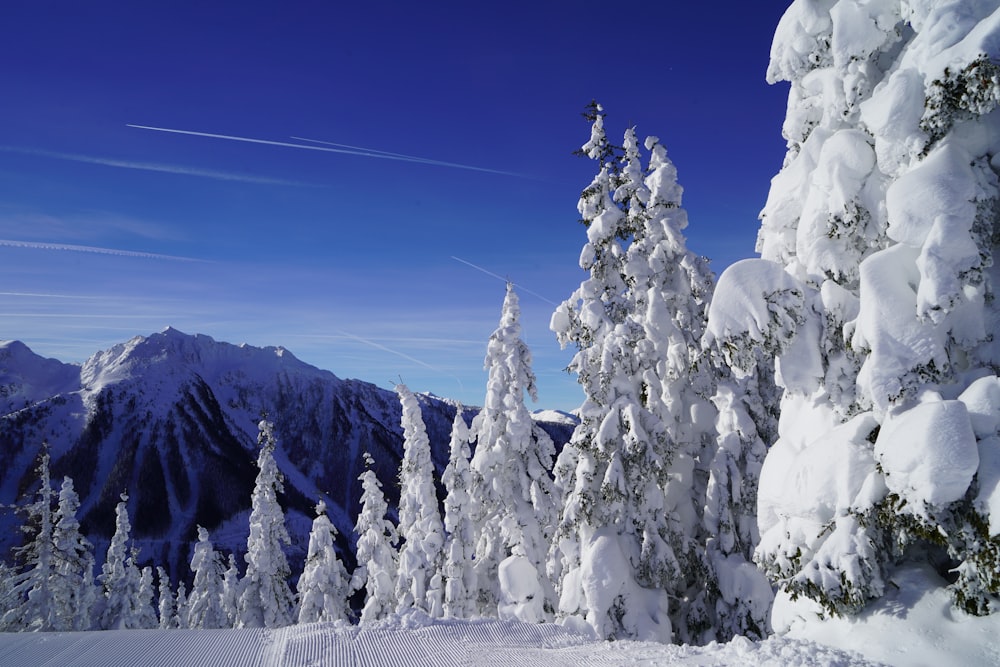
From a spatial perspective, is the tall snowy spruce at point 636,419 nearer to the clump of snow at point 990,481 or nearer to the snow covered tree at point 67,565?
the clump of snow at point 990,481

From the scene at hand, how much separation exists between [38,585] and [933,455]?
3923cm

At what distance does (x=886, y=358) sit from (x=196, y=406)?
215410 millimetres

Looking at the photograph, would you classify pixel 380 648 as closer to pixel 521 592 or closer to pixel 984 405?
pixel 984 405

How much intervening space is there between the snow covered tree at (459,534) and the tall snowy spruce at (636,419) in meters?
5.37

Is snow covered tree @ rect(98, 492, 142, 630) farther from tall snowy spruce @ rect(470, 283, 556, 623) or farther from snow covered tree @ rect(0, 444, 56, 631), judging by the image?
tall snowy spruce @ rect(470, 283, 556, 623)

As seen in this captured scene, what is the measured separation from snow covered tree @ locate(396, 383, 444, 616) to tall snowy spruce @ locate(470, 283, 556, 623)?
1941 mm

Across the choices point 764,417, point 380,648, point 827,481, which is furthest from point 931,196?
point 764,417

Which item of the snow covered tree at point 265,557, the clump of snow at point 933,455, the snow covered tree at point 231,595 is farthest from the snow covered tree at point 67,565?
the clump of snow at point 933,455

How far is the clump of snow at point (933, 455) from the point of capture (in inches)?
224

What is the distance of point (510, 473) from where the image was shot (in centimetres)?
2059

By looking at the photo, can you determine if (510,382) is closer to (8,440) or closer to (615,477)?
(615,477)

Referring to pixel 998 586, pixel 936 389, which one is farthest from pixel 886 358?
pixel 998 586

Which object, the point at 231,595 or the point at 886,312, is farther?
the point at 231,595

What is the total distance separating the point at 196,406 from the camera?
195125 millimetres
